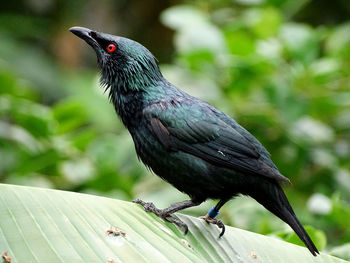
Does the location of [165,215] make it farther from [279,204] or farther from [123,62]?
[123,62]

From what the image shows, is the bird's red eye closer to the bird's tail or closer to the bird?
the bird

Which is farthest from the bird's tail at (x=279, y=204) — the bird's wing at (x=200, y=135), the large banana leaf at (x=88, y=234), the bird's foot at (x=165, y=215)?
the bird's foot at (x=165, y=215)

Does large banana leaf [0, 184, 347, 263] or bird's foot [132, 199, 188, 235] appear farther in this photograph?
bird's foot [132, 199, 188, 235]

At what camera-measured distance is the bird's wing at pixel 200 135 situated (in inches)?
131

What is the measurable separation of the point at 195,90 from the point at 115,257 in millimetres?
3065

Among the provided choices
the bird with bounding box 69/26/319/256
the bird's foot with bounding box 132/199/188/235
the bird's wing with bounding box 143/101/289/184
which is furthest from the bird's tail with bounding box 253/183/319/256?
the bird's foot with bounding box 132/199/188/235

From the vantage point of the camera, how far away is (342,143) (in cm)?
570

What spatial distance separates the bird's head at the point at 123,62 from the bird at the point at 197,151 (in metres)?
Result: 0.03

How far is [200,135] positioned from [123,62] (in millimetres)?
640

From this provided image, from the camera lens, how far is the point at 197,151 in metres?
3.38

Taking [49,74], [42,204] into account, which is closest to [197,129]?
[42,204]

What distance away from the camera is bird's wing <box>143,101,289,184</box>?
3318 mm

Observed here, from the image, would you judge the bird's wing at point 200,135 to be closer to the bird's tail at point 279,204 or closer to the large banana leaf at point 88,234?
the bird's tail at point 279,204

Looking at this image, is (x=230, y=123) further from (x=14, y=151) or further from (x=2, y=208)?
(x=14, y=151)
